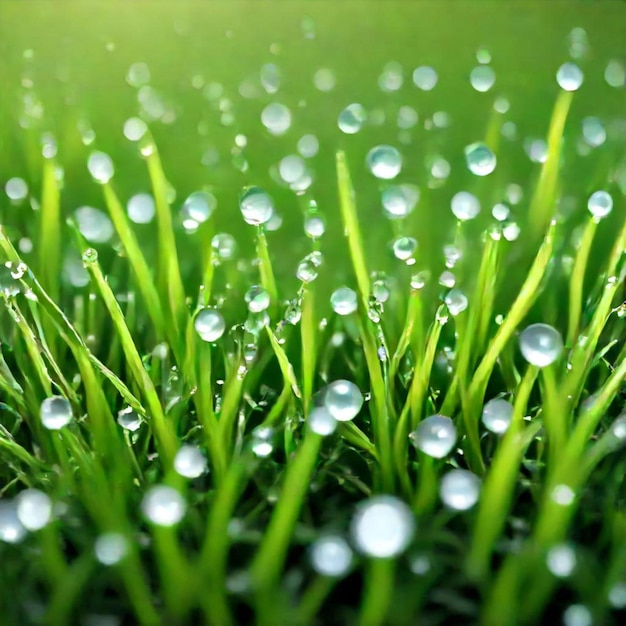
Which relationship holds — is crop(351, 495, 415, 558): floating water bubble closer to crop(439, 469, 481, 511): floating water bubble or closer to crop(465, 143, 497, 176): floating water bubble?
crop(439, 469, 481, 511): floating water bubble

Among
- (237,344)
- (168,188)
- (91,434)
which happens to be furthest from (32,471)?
(168,188)

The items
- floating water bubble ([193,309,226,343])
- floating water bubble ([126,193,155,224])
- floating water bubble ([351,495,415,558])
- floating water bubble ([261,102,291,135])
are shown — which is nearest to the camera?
floating water bubble ([351,495,415,558])

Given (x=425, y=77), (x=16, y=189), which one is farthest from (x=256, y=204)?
(x=425, y=77)

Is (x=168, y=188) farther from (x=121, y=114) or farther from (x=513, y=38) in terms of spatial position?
(x=513, y=38)

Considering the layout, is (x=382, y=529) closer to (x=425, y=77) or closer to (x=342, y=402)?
(x=342, y=402)

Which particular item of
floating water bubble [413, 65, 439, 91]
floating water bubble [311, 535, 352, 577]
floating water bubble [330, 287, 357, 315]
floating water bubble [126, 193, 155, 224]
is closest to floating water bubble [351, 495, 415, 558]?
floating water bubble [311, 535, 352, 577]

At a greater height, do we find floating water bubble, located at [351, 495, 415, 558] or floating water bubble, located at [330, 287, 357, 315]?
floating water bubble, located at [330, 287, 357, 315]
